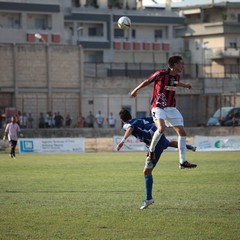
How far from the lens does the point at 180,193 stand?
817 inches

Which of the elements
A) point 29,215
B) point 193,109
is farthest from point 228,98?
point 29,215

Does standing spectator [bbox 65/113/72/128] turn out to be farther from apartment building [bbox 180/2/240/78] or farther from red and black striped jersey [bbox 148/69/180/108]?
red and black striped jersey [bbox 148/69/180/108]

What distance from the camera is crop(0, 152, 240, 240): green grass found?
46.8 ft

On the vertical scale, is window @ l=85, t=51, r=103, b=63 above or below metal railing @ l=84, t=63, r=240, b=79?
Answer: above

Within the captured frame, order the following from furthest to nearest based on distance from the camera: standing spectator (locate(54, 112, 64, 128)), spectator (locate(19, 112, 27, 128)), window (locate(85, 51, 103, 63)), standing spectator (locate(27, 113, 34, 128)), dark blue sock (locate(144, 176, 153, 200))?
window (locate(85, 51, 103, 63)) → standing spectator (locate(27, 113, 34, 128)) → standing spectator (locate(54, 112, 64, 128)) → spectator (locate(19, 112, 27, 128)) → dark blue sock (locate(144, 176, 153, 200))

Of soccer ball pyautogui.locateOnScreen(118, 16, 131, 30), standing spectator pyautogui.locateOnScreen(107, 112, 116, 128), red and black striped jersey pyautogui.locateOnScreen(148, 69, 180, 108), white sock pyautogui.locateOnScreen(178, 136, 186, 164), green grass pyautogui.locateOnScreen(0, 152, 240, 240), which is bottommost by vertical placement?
standing spectator pyautogui.locateOnScreen(107, 112, 116, 128)

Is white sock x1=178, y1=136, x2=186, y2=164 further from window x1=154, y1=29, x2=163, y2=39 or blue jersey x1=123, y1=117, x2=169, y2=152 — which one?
window x1=154, y1=29, x2=163, y2=39

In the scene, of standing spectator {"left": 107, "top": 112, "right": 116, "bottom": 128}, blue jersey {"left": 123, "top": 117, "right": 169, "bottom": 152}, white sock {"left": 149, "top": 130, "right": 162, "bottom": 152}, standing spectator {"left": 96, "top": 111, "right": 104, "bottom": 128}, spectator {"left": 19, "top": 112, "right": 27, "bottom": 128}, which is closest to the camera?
white sock {"left": 149, "top": 130, "right": 162, "bottom": 152}

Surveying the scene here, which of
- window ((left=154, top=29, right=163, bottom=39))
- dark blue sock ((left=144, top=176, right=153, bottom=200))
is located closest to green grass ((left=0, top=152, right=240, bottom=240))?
dark blue sock ((left=144, top=176, right=153, bottom=200))

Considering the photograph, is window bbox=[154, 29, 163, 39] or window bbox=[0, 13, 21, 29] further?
window bbox=[154, 29, 163, 39]

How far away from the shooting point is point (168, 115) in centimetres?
1875

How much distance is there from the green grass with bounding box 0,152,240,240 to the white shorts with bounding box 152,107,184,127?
167 centimetres

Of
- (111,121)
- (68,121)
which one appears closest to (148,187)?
(68,121)

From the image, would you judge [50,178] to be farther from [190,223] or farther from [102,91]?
[102,91]
